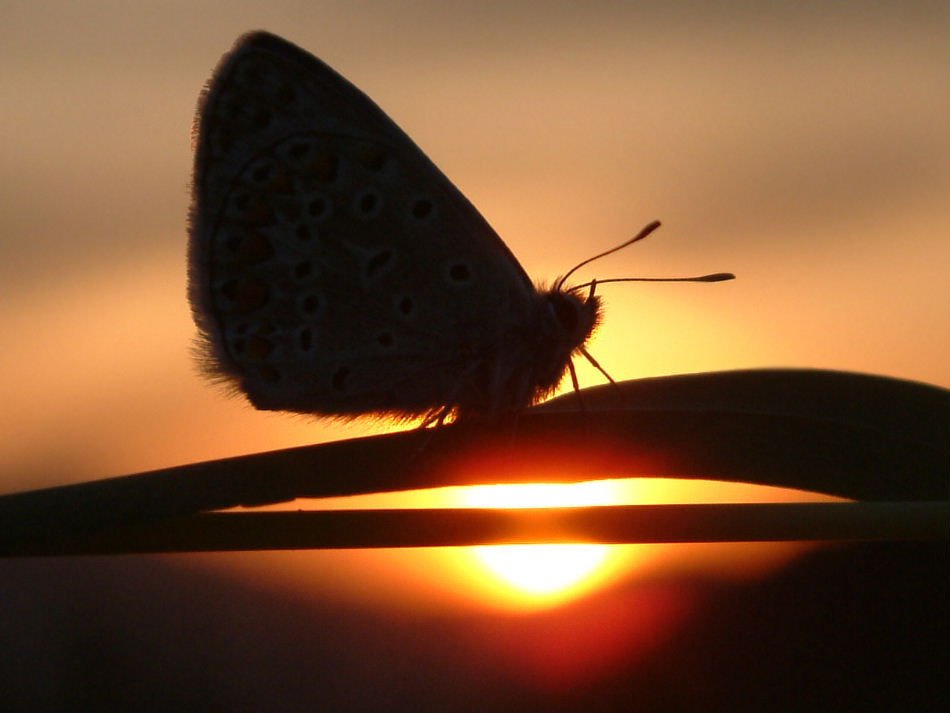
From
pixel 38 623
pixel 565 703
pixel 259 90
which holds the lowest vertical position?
pixel 565 703

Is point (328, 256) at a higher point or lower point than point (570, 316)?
higher

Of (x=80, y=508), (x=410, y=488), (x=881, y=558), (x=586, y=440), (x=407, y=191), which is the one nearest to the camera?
(x=80, y=508)

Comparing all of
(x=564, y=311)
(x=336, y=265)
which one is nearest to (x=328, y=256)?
(x=336, y=265)

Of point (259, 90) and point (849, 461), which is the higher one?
point (259, 90)

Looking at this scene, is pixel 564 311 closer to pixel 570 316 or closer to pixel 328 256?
pixel 570 316

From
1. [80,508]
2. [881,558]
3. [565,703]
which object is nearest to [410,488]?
[80,508]

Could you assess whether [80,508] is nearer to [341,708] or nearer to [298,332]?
[298,332]
